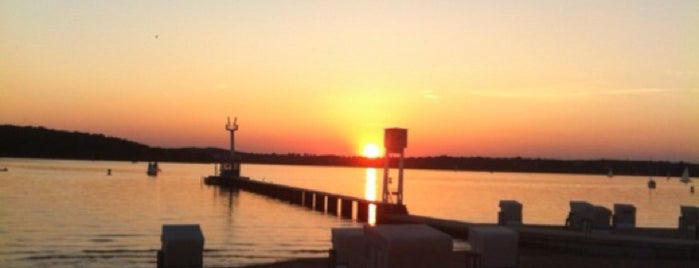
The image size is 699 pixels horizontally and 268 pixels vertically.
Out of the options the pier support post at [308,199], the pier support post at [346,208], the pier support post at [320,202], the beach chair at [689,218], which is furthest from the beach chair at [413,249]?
the pier support post at [308,199]


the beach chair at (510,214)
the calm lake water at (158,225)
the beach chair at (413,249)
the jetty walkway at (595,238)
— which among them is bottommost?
the calm lake water at (158,225)

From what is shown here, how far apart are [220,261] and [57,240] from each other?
11582 millimetres

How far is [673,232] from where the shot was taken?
91.6 feet

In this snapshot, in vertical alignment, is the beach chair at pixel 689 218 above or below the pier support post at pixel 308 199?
above

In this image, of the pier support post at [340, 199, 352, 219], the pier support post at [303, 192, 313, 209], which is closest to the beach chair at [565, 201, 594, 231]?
the pier support post at [340, 199, 352, 219]

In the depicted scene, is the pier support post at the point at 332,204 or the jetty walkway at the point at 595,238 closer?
the jetty walkway at the point at 595,238

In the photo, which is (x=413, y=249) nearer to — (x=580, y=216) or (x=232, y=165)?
(x=580, y=216)

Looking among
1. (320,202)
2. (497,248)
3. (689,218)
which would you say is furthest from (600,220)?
(320,202)

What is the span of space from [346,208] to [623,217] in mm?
31694

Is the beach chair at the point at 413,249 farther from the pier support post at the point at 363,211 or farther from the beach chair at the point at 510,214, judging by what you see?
the pier support post at the point at 363,211

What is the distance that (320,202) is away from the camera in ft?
218

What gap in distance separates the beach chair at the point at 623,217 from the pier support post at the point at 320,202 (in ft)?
123

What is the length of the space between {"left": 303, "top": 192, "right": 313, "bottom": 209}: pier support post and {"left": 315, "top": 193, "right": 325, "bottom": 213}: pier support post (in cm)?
207

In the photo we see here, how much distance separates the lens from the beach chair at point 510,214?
2937cm
